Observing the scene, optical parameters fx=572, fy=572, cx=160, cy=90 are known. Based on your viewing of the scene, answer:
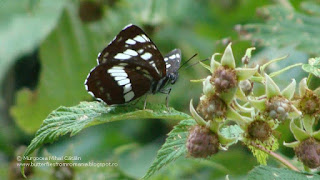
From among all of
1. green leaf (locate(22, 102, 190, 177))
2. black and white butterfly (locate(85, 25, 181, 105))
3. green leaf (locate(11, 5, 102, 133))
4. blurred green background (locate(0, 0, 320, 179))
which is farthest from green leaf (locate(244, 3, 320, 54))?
green leaf (locate(22, 102, 190, 177))

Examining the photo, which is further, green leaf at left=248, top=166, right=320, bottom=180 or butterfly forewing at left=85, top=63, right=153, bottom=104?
butterfly forewing at left=85, top=63, right=153, bottom=104

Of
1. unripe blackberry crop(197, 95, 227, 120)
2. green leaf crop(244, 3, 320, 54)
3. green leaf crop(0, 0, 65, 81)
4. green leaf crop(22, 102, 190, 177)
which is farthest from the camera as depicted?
green leaf crop(0, 0, 65, 81)

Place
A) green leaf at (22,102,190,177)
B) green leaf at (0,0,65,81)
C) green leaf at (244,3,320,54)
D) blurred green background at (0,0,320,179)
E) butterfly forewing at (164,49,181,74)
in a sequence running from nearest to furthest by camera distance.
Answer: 1. green leaf at (22,102,190,177)
2. butterfly forewing at (164,49,181,74)
3. green leaf at (244,3,320,54)
4. blurred green background at (0,0,320,179)
5. green leaf at (0,0,65,81)

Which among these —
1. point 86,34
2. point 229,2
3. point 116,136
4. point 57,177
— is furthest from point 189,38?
point 57,177

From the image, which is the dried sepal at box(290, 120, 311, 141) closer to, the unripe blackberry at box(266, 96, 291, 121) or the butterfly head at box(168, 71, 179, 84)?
the unripe blackberry at box(266, 96, 291, 121)

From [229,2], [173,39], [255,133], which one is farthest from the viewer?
[229,2]

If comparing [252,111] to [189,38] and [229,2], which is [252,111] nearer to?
[189,38]

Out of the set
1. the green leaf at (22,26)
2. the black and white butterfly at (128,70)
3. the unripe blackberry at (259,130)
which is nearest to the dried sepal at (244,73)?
the unripe blackberry at (259,130)
